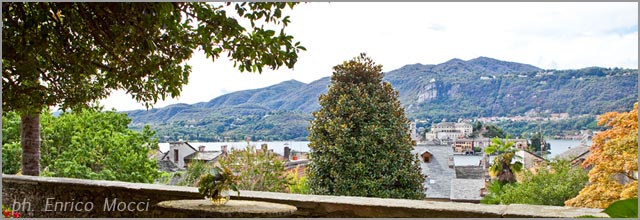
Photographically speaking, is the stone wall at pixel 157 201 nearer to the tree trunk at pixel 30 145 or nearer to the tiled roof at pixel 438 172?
the tree trunk at pixel 30 145

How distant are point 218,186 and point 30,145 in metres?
4.90

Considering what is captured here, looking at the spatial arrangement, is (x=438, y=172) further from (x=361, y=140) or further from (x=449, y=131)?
(x=361, y=140)

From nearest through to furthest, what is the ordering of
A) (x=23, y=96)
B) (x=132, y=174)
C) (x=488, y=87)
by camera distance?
1. (x=23, y=96)
2. (x=132, y=174)
3. (x=488, y=87)

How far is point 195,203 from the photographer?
4.00 meters

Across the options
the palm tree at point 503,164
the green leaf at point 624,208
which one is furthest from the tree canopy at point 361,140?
the green leaf at point 624,208

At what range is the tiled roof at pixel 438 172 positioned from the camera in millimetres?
16825

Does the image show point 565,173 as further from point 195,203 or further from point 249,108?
point 195,203

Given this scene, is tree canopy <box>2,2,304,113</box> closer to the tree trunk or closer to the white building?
the tree trunk

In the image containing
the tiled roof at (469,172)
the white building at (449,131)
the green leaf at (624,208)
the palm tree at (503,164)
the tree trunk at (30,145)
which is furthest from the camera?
the tiled roof at (469,172)

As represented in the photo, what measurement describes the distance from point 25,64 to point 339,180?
654 centimetres

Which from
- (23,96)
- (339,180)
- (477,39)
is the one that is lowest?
(339,180)

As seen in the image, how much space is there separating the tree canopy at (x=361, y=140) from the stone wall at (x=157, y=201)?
5.41m

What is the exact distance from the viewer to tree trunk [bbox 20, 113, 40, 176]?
760cm

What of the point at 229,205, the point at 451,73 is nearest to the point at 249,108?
the point at 451,73
